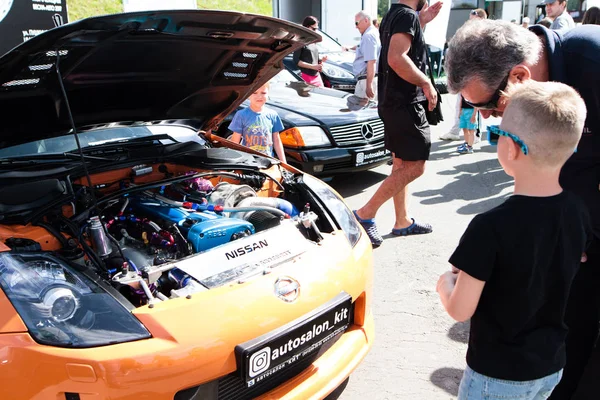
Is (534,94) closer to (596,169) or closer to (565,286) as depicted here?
(565,286)

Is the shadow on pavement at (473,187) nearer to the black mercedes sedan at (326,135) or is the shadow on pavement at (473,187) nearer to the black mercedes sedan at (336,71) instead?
the black mercedes sedan at (326,135)

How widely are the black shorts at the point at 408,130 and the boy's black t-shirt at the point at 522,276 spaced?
2477 millimetres

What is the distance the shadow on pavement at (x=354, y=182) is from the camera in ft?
19.0

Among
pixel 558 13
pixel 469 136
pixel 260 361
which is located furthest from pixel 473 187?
pixel 260 361

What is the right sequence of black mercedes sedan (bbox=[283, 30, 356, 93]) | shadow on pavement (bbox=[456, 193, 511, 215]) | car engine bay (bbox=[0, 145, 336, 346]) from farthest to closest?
black mercedes sedan (bbox=[283, 30, 356, 93]) → shadow on pavement (bbox=[456, 193, 511, 215]) → car engine bay (bbox=[0, 145, 336, 346])

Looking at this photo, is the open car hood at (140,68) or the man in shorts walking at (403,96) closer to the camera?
the open car hood at (140,68)

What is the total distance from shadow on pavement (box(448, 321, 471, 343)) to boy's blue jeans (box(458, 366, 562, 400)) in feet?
4.58

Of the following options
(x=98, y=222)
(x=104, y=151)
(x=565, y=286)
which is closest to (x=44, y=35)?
(x=98, y=222)

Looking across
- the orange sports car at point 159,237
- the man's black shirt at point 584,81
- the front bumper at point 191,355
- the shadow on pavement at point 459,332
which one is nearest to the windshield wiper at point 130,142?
the orange sports car at point 159,237

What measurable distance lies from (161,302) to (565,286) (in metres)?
1.36

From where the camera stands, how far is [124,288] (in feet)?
6.76

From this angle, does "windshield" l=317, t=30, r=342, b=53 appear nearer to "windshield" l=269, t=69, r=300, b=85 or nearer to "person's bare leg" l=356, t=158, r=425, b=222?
"windshield" l=269, t=69, r=300, b=85

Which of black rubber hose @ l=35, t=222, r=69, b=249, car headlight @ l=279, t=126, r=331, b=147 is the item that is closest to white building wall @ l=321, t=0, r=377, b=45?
car headlight @ l=279, t=126, r=331, b=147

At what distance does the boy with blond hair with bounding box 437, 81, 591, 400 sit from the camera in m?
1.39
